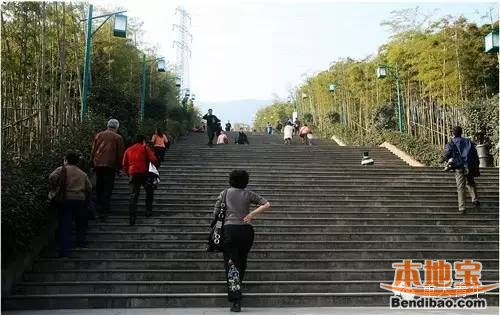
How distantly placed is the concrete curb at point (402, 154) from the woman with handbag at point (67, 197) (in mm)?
10271

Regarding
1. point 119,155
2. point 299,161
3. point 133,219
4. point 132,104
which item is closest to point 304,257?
point 133,219

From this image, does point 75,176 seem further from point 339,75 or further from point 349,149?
point 339,75

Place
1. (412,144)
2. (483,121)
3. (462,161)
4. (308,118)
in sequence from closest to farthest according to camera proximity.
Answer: (462,161) → (412,144) → (483,121) → (308,118)

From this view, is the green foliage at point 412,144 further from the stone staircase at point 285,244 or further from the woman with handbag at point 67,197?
the woman with handbag at point 67,197

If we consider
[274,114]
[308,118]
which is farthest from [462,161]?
[274,114]

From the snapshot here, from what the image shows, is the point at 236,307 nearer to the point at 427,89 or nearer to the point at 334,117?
the point at 427,89

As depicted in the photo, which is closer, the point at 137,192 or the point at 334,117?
the point at 137,192

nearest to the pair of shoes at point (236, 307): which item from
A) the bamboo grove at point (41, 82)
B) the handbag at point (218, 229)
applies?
the handbag at point (218, 229)

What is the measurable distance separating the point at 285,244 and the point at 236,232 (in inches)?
94.8

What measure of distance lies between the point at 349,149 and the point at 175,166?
6734 mm

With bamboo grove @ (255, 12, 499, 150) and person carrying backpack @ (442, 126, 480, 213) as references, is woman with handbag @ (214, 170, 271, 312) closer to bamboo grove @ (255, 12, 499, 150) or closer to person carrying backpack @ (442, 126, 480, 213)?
person carrying backpack @ (442, 126, 480, 213)

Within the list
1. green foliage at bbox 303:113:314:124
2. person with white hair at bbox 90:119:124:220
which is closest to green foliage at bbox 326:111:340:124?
green foliage at bbox 303:113:314:124

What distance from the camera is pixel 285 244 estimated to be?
26.2 feet

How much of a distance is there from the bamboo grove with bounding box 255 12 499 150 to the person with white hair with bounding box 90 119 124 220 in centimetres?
1213
